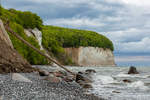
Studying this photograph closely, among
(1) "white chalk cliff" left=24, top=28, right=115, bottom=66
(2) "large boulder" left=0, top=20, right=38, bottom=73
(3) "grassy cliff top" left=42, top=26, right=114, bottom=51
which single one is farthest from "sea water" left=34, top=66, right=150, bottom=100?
(3) "grassy cliff top" left=42, top=26, right=114, bottom=51

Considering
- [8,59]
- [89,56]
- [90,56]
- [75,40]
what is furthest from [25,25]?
[75,40]

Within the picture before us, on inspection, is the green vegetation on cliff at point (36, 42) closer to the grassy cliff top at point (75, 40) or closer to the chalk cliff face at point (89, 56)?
the grassy cliff top at point (75, 40)

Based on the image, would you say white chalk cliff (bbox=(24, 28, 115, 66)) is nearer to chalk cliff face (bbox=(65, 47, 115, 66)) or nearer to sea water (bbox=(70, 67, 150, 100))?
chalk cliff face (bbox=(65, 47, 115, 66))

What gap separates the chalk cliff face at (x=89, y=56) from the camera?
73375 millimetres

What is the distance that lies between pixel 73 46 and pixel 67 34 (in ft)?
35.3

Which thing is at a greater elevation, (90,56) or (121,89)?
(90,56)

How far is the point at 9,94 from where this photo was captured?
17.5 feet

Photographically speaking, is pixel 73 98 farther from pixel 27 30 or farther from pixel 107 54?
pixel 107 54

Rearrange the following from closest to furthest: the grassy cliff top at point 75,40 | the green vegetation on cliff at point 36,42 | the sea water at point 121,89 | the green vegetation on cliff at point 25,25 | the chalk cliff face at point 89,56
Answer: the sea water at point 121,89 < the green vegetation on cliff at point 25,25 < the green vegetation on cliff at point 36,42 < the chalk cliff face at point 89,56 < the grassy cliff top at point 75,40

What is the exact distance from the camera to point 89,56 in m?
75.7

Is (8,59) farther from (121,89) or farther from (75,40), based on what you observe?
(75,40)

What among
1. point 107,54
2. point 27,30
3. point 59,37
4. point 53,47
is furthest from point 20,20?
point 107,54

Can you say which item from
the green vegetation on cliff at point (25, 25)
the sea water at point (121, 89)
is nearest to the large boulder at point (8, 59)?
the sea water at point (121, 89)

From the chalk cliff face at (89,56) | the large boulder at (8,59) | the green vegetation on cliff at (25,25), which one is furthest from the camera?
the chalk cliff face at (89,56)
